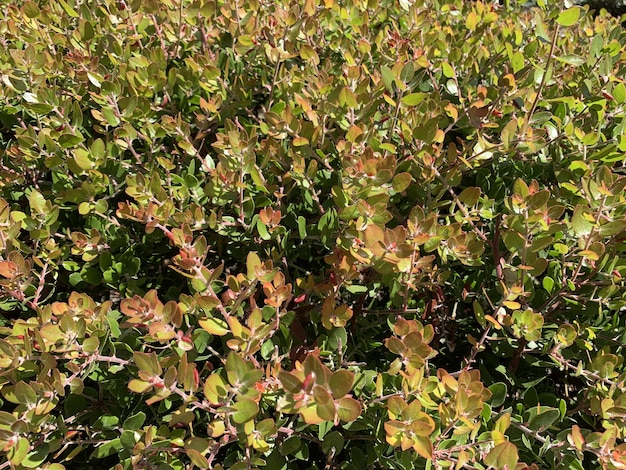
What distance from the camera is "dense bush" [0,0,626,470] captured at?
126 cm

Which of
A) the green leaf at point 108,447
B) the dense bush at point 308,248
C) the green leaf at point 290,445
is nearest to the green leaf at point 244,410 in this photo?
the dense bush at point 308,248

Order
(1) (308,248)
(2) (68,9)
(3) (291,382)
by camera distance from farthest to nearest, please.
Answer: (2) (68,9) < (1) (308,248) < (3) (291,382)

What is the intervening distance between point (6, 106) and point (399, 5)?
5.37 feet

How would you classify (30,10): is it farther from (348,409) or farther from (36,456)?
(348,409)

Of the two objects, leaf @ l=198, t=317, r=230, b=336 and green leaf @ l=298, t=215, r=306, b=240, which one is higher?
green leaf @ l=298, t=215, r=306, b=240

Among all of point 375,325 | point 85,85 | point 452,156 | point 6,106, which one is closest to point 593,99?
point 452,156

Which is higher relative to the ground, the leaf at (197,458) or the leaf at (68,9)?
the leaf at (68,9)

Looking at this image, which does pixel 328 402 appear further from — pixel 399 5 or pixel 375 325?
pixel 399 5

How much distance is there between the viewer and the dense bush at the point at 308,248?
1261mm

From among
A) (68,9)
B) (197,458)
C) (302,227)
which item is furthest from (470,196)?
(68,9)

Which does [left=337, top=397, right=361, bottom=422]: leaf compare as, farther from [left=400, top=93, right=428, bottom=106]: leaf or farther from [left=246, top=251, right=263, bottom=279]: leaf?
[left=400, top=93, right=428, bottom=106]: leaf

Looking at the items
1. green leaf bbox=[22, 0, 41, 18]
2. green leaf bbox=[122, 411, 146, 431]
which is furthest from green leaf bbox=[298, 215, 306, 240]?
green leaf bbox=[22, 0, 41, 18]

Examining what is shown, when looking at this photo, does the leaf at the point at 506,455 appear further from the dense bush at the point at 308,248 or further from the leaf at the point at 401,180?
the leaf at the point at 401,180

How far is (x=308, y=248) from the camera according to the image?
5.73 feet
